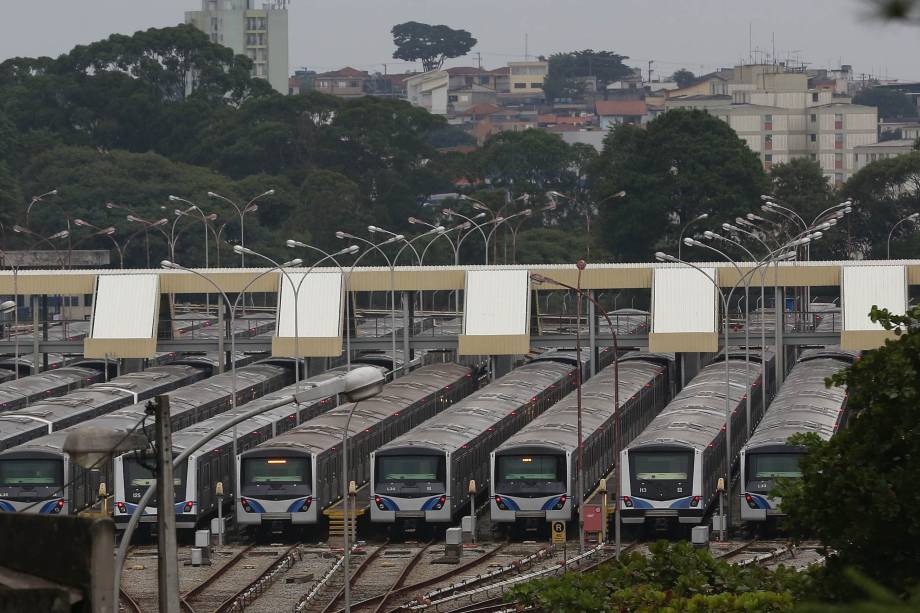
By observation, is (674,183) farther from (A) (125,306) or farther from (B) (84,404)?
(B) (84,404)

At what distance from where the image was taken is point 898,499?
24578 mm

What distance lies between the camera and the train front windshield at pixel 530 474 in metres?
50.0

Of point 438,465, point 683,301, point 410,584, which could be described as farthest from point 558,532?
point 683,301

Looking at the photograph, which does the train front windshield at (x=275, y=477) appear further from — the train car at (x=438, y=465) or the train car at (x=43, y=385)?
the train car at (x=43, y=385)

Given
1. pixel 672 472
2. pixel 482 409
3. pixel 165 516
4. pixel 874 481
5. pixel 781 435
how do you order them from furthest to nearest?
pixel 482 409 → pixel 781 435 → pixel 672 472 → pixel 874 481 → pixel 165 516

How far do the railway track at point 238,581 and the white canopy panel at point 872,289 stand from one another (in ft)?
88.6

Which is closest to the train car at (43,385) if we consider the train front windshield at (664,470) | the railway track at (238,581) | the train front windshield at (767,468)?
the railway track at (238,581)

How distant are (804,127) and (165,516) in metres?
164

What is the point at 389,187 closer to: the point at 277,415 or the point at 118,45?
the point at 118,45

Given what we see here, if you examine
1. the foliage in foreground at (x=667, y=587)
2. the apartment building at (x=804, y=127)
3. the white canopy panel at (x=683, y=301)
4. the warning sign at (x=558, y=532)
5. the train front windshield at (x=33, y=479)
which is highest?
the apartment building at (x=804, y=127)

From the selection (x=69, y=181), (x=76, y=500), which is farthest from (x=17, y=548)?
(x=69, y=181)

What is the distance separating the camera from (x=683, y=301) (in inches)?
2756

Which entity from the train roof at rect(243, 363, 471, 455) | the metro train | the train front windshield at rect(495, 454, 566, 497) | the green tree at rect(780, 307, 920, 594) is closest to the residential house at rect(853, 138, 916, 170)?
the train roof at rect(243, 363, 471, 455)

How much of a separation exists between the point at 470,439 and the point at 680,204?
6530cm
